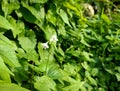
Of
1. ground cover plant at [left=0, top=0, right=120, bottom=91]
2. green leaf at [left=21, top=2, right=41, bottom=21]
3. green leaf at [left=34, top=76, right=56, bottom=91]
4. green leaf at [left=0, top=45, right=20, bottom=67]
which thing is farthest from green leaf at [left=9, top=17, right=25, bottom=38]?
green leaf at [left=0, top=45, right=20, bottom=67]

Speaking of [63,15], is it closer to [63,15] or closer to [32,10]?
[63,15]

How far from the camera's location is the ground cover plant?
80.3 inches

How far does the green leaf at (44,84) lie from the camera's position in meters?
2.01

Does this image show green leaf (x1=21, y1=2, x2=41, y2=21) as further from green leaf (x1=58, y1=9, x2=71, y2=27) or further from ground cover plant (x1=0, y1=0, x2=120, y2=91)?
green leaf (x1=58, y1=9, x2=71, y2=27)

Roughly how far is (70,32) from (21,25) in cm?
89

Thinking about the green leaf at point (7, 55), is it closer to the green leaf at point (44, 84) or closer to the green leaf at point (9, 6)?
the green leaf at point (44, 84)

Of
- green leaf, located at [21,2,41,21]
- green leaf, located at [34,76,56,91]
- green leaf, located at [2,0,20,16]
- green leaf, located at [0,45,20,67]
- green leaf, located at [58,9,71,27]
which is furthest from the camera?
green leaf, located at [58,9,71,27]

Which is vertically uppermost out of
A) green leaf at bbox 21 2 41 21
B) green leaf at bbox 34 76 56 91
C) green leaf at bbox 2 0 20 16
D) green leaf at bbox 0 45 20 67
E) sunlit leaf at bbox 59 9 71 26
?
green leaf at bbox 2 0 20 16

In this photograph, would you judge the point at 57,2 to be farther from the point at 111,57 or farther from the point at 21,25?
the point at 111,57

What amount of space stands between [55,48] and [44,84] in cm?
70

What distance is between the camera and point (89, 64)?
3.24m

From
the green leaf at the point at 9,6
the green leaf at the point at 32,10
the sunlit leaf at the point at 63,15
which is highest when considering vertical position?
the green leaf at the point at 9,6

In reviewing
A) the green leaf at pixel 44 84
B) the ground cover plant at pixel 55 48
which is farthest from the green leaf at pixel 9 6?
the green leaf at pixel 44 84

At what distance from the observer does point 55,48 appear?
270cm
